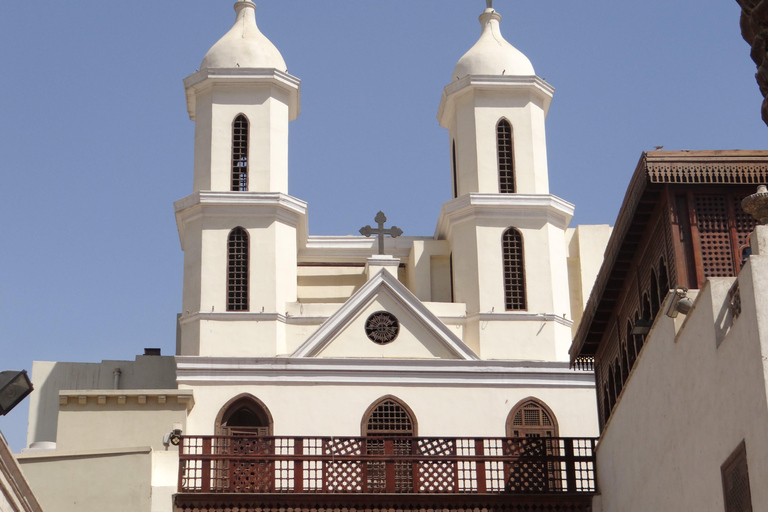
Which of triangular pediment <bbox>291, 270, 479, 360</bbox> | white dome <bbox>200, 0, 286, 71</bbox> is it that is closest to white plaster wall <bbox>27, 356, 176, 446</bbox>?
triangular pediment <bbox>291, 270, 479, 360</bbox>

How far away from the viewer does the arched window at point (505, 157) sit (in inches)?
1437

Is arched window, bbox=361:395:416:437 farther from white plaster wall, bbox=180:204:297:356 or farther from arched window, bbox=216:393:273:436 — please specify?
white plaster wall, bbox=180:204:297:356

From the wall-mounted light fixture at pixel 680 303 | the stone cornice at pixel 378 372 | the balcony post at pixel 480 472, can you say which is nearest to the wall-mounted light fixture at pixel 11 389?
the wall-mounted light fixture at pixel 680 303

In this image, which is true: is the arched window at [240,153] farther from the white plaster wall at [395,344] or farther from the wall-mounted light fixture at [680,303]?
the wall-mounted light fixture at [680,303]

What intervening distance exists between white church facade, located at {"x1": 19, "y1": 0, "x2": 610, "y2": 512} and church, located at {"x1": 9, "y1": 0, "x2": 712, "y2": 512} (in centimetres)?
4

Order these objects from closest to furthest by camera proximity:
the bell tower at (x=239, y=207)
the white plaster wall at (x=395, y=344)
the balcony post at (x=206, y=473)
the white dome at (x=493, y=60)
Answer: the balcony post at (x=206, y=473)
the white plaster wall at (x=395, y=344)
the bell tower at (x=239, y=207)
the white dome at (x=493, y=60)

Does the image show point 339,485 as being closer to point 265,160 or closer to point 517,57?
point 265,160

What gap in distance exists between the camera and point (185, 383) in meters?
32.3

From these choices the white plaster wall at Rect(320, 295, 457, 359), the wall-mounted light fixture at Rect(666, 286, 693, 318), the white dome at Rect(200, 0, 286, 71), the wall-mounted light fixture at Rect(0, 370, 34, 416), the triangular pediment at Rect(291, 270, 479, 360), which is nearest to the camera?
the wall-mounted light fixture at Rect(0, 370, 34, 416)

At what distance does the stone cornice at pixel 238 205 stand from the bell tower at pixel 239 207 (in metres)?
0.02

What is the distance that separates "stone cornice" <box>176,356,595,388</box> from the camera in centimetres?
3238

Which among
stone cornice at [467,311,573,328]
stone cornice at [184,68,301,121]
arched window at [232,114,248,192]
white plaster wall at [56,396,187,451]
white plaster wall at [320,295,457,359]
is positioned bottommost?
white plaster wall at [56,396,187,451]

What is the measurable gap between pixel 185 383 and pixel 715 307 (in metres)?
18.9

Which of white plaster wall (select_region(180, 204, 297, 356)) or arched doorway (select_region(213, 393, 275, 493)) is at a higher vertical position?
white plaster wall (select_region(180, 204, 297, 356))
